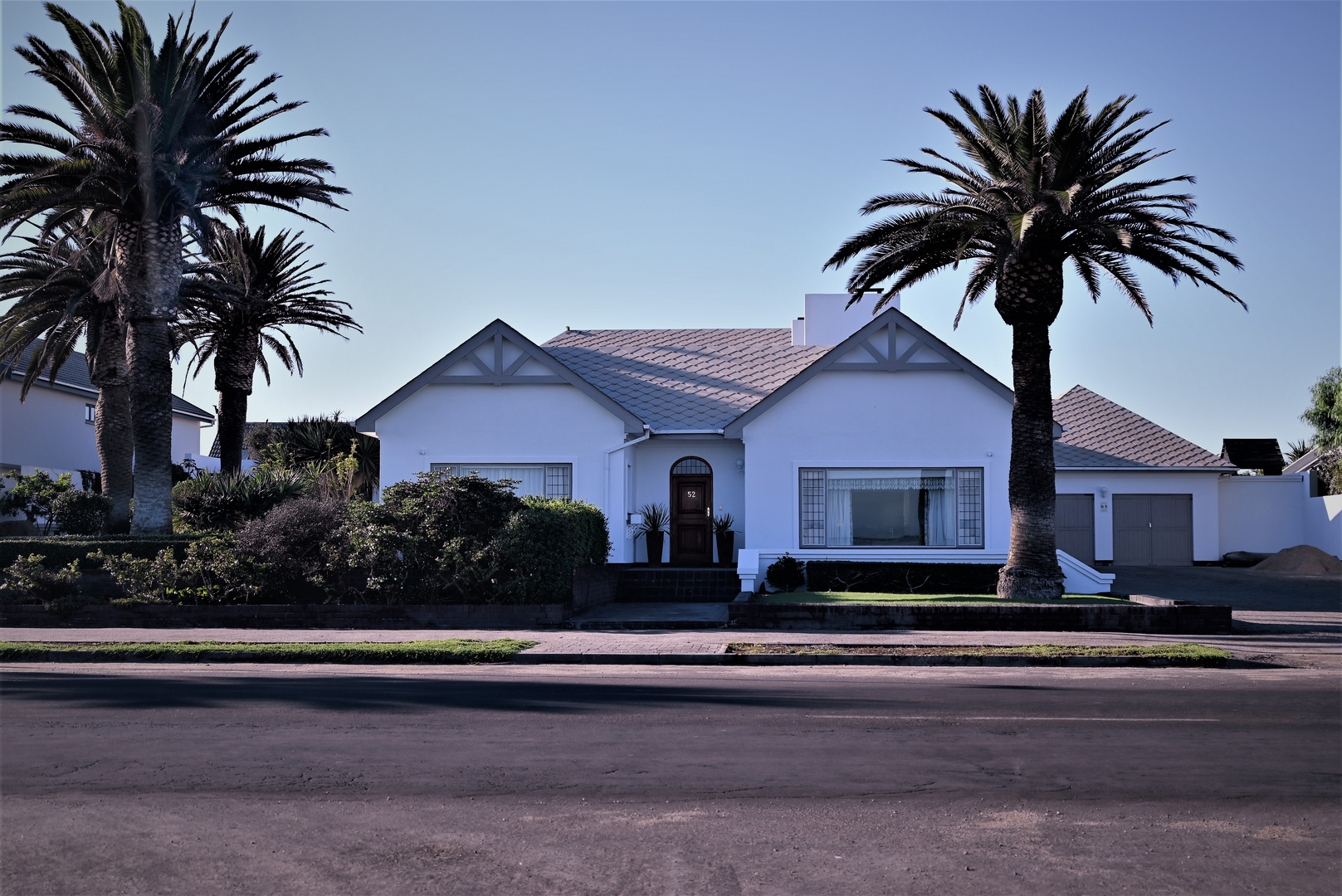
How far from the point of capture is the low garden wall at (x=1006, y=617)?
16.7 m

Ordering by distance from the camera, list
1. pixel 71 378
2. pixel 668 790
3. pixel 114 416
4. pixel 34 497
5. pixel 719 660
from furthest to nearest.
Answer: pixel 71 378
pixel 34 497
pixel 114 416
pixel 719 660
pixel 668 790

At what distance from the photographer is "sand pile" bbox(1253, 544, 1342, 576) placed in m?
29.2

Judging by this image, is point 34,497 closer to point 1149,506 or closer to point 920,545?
point 920,545

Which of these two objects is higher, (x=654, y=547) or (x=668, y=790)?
(x=654, y=547)

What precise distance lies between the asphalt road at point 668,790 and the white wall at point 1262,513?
23.2m

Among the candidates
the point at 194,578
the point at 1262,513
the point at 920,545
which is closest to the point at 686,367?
the point at 920,545

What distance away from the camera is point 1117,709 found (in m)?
9.84

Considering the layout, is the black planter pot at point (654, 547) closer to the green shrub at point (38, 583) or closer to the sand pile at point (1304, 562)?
the green shrub at point (38, 583)

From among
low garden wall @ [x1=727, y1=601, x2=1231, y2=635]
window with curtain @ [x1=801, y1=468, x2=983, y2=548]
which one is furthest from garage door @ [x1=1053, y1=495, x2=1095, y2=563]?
low garden wall @ [x1=727, y1=601, x2=1231, y2=635]

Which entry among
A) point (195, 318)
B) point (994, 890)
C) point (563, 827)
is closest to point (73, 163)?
point (195, 318)

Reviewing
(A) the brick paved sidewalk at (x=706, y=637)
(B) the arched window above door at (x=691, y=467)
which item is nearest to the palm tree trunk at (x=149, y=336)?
(A) the brick paved sidewalk at (x=706, y=637)

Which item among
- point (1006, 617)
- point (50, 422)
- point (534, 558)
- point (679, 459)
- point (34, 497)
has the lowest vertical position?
point (1006, 617)

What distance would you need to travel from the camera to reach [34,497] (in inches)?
1185

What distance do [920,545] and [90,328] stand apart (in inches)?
772
